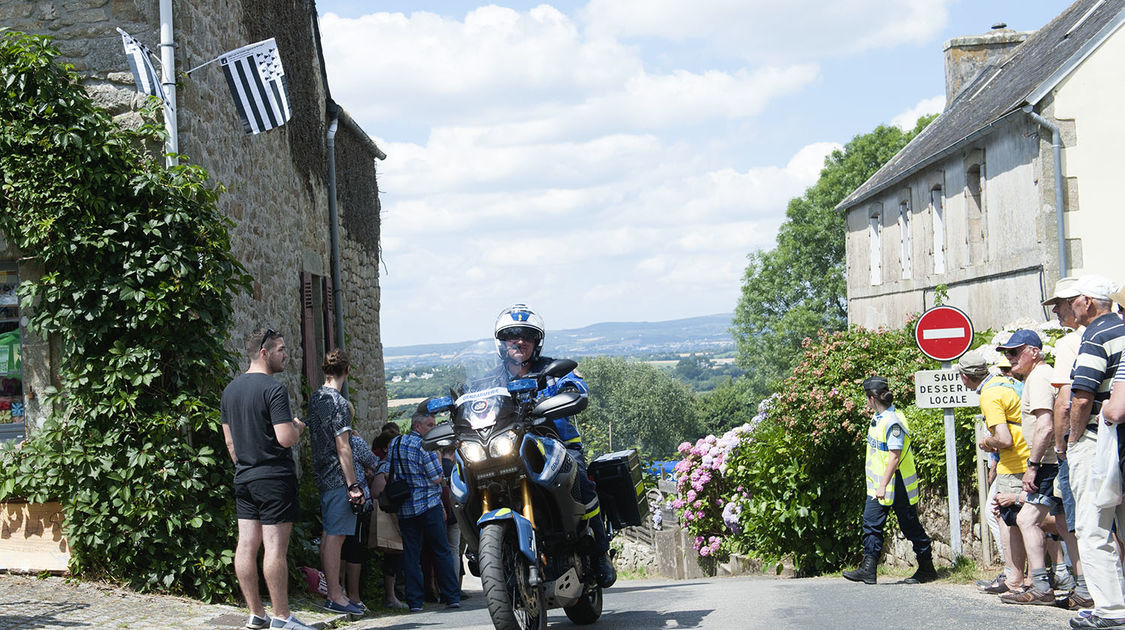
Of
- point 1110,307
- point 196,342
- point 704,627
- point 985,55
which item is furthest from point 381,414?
point 985,55

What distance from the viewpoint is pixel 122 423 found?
8.02 metres

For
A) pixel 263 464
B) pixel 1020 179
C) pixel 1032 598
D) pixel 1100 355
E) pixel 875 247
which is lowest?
pixel 1032 598

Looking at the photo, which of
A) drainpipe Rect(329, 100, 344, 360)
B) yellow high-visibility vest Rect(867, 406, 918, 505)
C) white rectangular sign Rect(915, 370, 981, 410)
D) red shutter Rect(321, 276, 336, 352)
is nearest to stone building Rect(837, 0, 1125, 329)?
white rectangular sign Rect(915, 370, 981, 410)

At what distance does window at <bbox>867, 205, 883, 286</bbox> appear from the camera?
31906 mm

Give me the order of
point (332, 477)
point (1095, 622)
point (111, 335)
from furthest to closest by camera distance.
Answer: point (332, 477) → point (111, 335) → point (1095, 622)

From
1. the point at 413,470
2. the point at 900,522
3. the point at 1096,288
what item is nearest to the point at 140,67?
the point at 413,470

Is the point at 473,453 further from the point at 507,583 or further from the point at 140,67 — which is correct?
the point at 140,67

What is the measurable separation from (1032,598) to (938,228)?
19467mm

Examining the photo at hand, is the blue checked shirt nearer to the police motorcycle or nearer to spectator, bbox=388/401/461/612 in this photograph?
spectator, bbox=388/401/461/612

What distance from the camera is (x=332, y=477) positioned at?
330 inches

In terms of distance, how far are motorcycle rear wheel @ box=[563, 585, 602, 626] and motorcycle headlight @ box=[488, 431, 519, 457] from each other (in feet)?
4.63

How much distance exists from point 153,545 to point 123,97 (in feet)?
11.0

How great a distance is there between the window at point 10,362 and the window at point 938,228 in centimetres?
2124

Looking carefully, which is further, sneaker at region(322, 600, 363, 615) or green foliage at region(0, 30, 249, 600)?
sneaker at region(322, 600, 363, 615)
